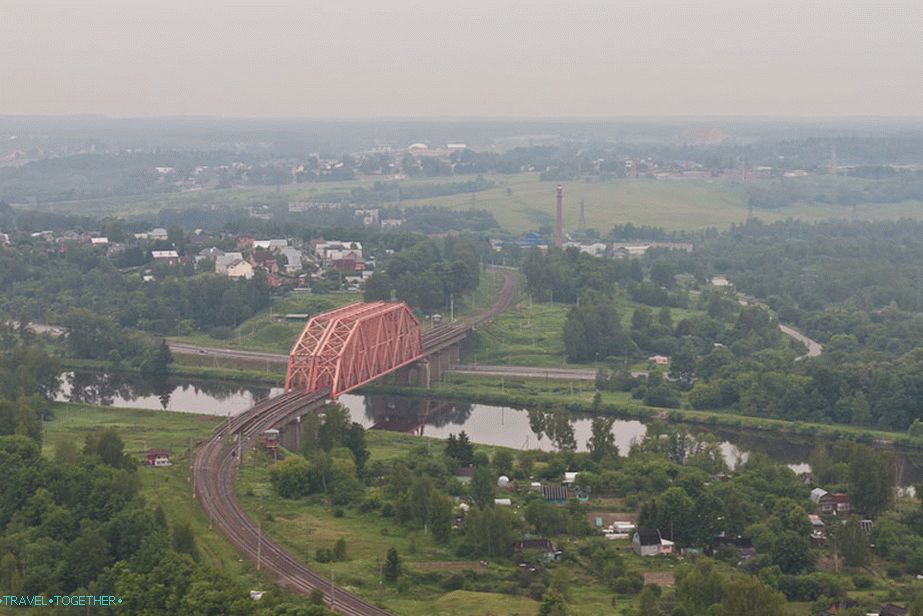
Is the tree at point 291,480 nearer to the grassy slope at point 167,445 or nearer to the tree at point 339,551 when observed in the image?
the grassy slope at point 167,445

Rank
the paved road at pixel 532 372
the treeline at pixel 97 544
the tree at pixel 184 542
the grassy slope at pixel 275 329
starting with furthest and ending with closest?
1. the grassy slope at pixel 275 329
2. the paved road at pixel 532 372
3. the tree at pixel 184 542
4. the treeline at pixel 97 544

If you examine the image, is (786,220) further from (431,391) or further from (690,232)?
(431,391)

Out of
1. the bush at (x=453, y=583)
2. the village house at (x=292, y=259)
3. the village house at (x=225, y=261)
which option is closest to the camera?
the bush at (x=453, y=583)

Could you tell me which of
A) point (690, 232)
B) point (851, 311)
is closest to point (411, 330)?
point (851, 311)

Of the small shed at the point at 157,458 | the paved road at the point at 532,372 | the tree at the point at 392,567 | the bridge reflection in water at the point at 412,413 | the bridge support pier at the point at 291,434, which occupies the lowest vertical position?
the bridge reflection in water at the point at 412,413

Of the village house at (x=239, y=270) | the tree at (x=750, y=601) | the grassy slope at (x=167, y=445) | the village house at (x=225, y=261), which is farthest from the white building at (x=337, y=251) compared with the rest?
the tree at (x=750, y=601)

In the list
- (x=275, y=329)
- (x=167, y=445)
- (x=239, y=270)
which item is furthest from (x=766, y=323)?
(x=167, y=445)

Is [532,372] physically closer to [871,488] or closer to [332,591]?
[871,488]
